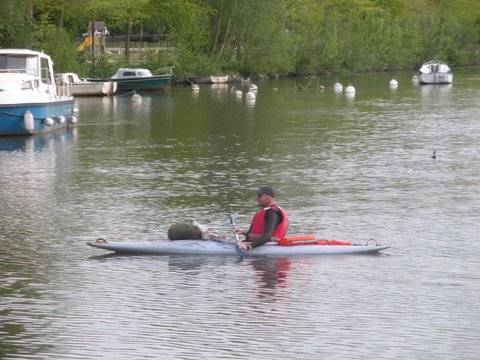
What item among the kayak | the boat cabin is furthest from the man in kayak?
the boat cabin

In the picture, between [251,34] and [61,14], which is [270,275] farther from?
[251,34]

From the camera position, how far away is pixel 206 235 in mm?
22234

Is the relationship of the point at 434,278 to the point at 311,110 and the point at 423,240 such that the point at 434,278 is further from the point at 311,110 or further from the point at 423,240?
the point at 311,110

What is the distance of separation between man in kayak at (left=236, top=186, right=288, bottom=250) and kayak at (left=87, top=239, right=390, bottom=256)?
0.49 feet

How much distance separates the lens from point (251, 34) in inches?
3720

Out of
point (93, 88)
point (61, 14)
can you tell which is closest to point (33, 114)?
point (93, 88)

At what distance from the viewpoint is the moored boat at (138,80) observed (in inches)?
3039

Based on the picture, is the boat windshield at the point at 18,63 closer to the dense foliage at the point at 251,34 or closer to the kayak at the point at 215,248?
the dense foliage at the point at 251,34

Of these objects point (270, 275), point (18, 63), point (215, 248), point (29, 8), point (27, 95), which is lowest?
point (270, 275)

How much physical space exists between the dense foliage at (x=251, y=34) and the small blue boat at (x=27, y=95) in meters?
22.2

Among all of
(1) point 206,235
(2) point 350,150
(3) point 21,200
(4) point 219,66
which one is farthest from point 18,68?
(4) point 219,66

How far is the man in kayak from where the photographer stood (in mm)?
21422

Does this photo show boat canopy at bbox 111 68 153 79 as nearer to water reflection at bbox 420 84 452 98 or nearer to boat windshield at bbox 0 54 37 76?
water reflection at bbox 420 84 452 98

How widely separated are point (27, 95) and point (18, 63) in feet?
4.91
